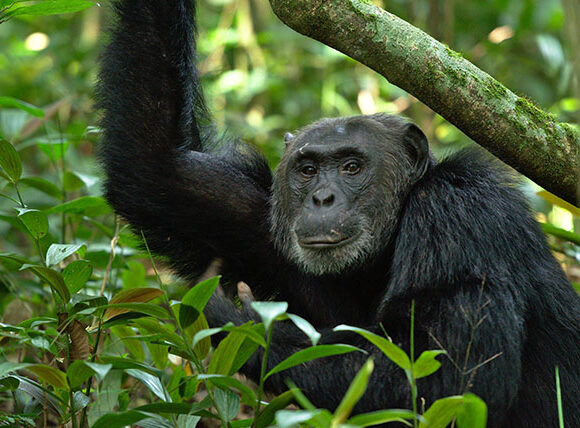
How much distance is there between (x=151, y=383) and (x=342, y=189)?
1512 mm

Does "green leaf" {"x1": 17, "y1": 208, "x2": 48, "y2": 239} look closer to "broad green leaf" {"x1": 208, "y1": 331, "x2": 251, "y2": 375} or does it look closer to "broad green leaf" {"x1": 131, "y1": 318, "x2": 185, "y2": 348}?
"broad green leaf" {"x1": 131, "y1": 318, "x2": 185, "y2": 348}

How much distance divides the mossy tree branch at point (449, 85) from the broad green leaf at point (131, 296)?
137cm

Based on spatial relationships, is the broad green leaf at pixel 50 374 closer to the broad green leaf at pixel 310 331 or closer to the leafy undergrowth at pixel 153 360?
the leafy undergrowth at pixel 153 360

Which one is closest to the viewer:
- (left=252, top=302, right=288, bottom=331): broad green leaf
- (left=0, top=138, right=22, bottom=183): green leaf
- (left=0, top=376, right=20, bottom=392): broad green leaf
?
(left=252, top=302, right=288, bottom=331): broad green leaf

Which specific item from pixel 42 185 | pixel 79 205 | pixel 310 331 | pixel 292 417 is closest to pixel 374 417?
pixel 292 417

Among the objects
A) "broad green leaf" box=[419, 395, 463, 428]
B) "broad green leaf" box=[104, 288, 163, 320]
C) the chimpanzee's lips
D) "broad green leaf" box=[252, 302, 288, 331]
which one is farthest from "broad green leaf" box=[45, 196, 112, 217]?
"broad green leaf" box=[419, 395, 463, 428]

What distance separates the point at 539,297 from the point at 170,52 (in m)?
2.47

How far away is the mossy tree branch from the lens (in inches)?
138

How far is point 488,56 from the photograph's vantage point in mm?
9844

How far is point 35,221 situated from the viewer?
12.1ft

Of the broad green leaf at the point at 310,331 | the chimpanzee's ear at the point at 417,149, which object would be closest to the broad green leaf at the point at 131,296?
the broad green leaf at the point at 310,331

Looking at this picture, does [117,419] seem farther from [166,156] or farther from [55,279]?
[166,156]

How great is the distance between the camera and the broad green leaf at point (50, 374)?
290cm

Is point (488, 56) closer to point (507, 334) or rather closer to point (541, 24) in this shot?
point (541, 24)
